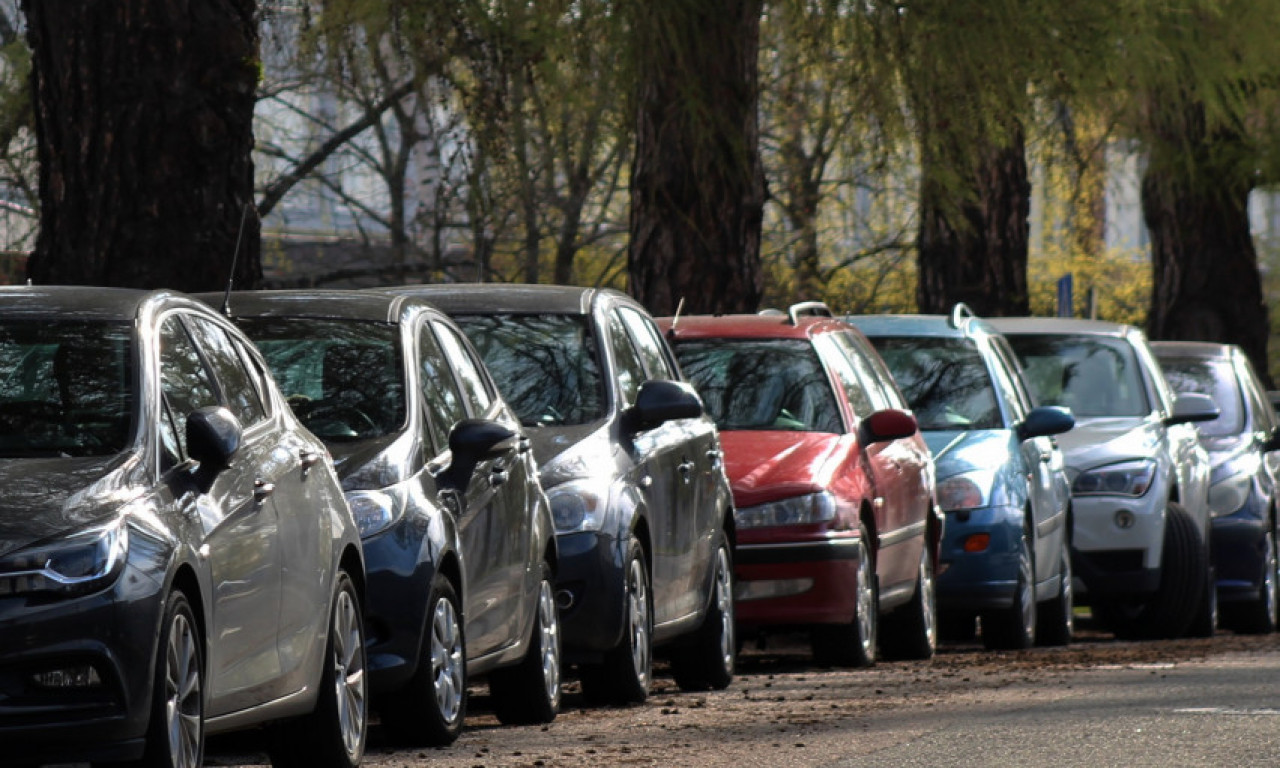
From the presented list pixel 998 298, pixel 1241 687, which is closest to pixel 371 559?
pixel 1241 687

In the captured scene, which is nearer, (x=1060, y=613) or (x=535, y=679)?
(x=535, y=679)

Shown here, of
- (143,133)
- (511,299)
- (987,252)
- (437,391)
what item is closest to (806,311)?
(143,133)

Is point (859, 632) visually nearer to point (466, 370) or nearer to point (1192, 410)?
point (466, 370)

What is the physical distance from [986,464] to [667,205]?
11.9ft

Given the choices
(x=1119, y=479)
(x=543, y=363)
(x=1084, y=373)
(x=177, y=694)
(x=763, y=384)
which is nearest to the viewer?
(x=177, y=694)

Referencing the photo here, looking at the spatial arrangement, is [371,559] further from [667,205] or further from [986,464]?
[667,205]

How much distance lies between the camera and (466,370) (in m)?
10.4

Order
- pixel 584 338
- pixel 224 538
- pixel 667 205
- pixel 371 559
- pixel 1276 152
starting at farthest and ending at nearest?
pixel 1276 152 → pixel 667 205 → pixel 584 338 → pixel 371 559 → pixel 224 538

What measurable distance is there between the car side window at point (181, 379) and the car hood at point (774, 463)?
5435mm

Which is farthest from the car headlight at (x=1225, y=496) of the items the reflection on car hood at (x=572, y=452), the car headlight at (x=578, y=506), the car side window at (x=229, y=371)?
the car side window at (x=229, y=371)

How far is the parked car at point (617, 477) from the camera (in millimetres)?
10742

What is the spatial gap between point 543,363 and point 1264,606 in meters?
9.69

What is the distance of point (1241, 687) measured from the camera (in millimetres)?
12234

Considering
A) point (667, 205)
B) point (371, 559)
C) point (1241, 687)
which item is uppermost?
point (667, 205)
